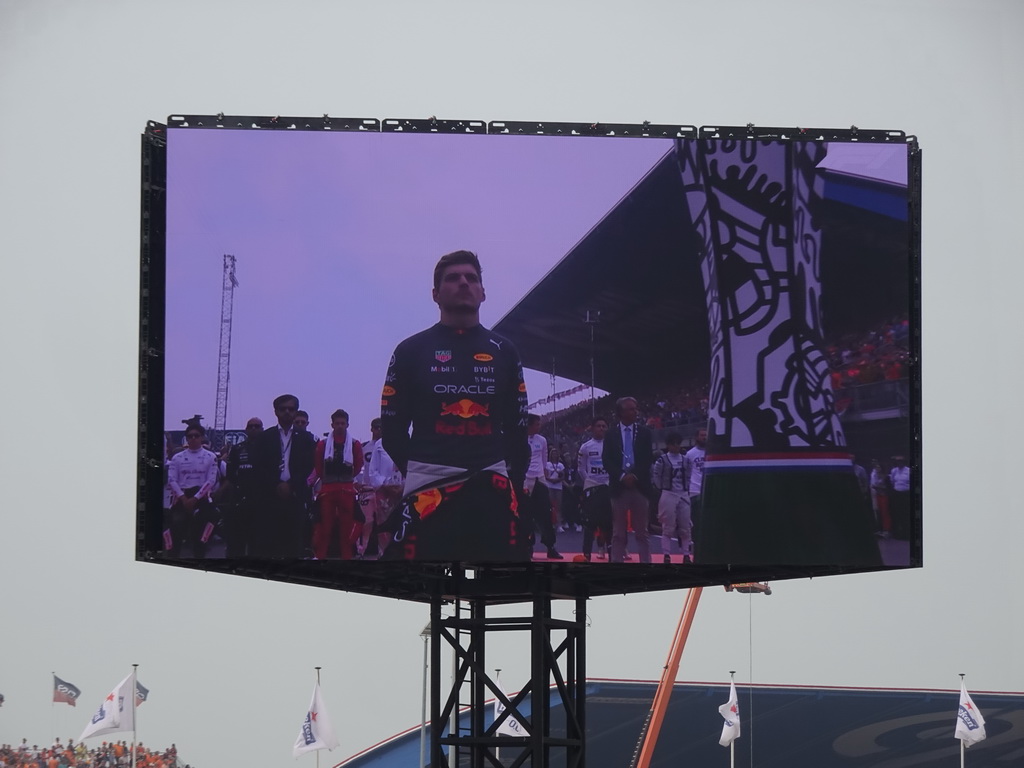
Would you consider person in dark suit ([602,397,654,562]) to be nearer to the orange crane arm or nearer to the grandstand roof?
the orange crane arm

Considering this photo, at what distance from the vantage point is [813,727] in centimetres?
4988

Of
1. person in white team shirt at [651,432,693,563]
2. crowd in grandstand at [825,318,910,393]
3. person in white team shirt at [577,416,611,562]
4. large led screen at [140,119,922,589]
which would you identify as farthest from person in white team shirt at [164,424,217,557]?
crowd in grandstand at [825,318,910,393]

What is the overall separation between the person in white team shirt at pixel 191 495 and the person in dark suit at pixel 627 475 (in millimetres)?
4939

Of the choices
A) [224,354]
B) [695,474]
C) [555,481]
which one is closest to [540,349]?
[555,481]

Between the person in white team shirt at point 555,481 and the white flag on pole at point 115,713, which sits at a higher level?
the person in white team shirt at point 555,481

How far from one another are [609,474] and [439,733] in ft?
13.4

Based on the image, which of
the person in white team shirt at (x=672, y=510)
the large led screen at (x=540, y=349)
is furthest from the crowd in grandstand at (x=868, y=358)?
the person in white team shirt at (x=672, y=510)

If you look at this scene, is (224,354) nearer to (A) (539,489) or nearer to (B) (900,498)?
(A) (539,489)

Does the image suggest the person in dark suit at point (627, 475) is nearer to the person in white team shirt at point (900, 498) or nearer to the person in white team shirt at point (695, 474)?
the person in white team shirt at point (695, 474)

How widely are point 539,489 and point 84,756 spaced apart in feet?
113

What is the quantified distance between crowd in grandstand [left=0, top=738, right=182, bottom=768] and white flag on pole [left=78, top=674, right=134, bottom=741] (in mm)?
12337

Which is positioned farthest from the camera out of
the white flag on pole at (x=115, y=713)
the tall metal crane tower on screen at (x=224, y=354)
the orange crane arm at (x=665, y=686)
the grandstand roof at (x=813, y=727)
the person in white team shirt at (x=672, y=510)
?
the grandstand roof at (x=813, y=727)

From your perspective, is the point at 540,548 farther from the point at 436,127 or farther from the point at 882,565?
the point at 436,127

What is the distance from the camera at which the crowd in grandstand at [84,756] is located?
156ft
